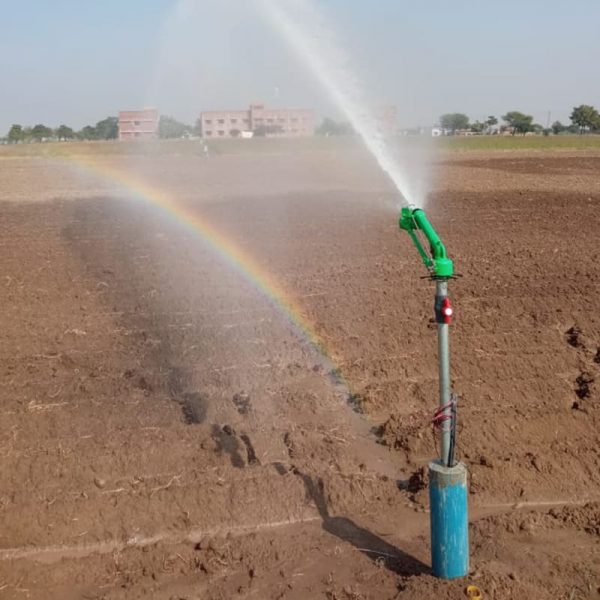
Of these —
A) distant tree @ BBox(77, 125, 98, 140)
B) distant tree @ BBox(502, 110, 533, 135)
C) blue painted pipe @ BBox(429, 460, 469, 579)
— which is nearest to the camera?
blue painted pipe @ BBox(429, 460, 469, 579)

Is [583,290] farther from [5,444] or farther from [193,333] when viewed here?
[5,444]

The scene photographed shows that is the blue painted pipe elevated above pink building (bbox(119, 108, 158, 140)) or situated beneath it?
situated beneath

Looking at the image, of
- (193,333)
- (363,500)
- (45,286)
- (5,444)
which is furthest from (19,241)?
(363,500)

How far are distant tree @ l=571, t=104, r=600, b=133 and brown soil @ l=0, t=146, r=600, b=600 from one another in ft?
293

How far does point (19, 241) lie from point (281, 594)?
34.5 ft

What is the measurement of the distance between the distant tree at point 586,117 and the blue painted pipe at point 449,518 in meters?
96.3

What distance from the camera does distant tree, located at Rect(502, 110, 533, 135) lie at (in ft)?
276

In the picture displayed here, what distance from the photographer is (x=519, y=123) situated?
282 feet

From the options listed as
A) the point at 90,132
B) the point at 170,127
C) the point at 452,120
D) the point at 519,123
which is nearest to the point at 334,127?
the point at 452,120

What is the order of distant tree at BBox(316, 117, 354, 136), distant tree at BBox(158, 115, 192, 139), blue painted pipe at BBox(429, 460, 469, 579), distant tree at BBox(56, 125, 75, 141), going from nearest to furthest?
blue painted pipe at BBox(429, 460, 469, 579)
distant tree at BBox(316, 117, 354, 136)
distant tree at BBox(158, 115, 192, 139)
distant tree at BBox(56, 125, 75, 141)

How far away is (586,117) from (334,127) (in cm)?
9439

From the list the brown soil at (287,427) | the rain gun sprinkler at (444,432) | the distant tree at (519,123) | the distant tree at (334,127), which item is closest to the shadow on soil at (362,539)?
the brown soil at (287,427)

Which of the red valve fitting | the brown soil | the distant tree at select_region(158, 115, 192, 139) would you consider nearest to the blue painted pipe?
the brown soil

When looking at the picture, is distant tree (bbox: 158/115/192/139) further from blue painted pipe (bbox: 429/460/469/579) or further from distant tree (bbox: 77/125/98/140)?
distant tree (bbox: 77/125/98/140)
